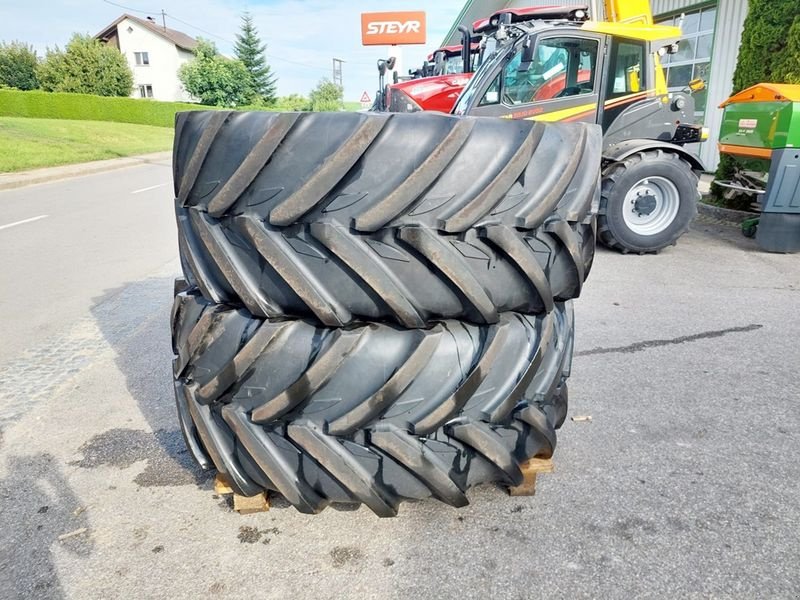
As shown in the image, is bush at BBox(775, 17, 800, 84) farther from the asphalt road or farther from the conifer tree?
the conifer tree

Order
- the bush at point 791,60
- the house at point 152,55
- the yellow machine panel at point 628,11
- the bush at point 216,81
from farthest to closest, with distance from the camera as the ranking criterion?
the house at point 152,55 < the bush at point 216,81 < the yellow machine panel at point 628,11 < the bush at point 791,60

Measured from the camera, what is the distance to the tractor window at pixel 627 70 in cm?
713

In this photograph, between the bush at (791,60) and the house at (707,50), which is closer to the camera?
the bush at (791,60)

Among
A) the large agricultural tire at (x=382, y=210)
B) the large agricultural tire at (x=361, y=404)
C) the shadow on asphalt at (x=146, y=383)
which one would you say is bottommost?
the shadow on asphalt at (x=146, y=383)

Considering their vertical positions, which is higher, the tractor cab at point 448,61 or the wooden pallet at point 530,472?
the tractor cab at point 448,61

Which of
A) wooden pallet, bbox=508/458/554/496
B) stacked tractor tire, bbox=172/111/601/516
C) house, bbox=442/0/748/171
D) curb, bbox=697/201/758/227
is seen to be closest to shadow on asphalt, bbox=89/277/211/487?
stacked tractor tire, bbox=172/111/601/516

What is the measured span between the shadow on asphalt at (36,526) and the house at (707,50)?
1279 centimetres

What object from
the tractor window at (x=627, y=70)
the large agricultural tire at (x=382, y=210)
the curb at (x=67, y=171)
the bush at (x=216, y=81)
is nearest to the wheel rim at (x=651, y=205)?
the tractor window at (x=627, y=70)

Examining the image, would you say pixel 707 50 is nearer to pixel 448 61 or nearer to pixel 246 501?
pixel 448 61

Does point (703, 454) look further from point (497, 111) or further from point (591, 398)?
point (497, 111)

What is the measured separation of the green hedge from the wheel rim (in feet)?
101

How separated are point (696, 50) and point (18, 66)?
55.1 m

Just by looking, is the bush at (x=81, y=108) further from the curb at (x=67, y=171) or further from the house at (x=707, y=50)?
the house at (x=707, y=50)

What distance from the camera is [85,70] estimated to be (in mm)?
45531
